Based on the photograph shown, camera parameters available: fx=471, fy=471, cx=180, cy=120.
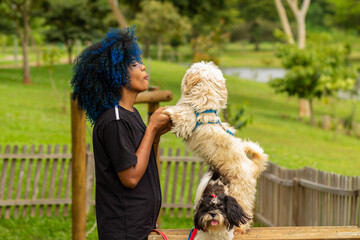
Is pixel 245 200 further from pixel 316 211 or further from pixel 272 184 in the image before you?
pixel 272 184

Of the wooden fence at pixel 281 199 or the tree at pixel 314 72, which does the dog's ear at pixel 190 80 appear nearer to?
the wooden fence at pixel 281 199

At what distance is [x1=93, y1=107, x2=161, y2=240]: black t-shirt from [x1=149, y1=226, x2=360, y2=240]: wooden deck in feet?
1.67

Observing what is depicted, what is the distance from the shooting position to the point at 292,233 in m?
3.21

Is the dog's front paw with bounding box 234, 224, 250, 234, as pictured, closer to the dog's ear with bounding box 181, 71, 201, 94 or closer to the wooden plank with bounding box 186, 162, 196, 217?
the dog's ear with bounding box 181, 71, 201, 94

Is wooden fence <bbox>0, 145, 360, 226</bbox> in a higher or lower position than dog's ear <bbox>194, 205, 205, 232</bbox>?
lower

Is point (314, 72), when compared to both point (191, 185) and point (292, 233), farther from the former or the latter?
point (292, 233)

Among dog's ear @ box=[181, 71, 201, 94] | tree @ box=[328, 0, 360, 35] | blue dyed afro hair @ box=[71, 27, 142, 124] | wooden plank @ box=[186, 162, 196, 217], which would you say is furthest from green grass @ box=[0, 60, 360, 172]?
tree @ box=[328, 0, 360, 35]

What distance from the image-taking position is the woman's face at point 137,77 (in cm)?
268

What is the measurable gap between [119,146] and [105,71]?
17.5 inches

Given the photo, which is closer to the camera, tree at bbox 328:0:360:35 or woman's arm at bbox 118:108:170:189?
woman's arm at bbox 118:108:170:189

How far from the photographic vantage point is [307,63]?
67.5ft

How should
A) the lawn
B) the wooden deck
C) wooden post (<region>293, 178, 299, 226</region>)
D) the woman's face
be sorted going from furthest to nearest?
the lawn
wooden post (<region>293, 178, 299, 226</region>)
the wooden deck
the woman's face

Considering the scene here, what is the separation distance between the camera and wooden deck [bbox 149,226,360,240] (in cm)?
308

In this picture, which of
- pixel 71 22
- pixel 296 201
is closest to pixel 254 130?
pixel 296 201
